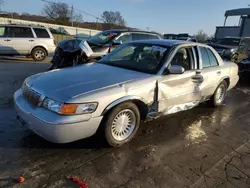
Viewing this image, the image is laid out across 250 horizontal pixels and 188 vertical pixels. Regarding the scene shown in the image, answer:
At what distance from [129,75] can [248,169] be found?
214 centimetres

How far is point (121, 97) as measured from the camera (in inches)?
133

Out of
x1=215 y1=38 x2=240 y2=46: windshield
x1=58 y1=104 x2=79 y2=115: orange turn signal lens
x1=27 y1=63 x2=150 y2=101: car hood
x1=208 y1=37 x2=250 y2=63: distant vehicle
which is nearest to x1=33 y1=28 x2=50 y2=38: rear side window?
x1=27 y1=63 x2=150 y2=101: car hood

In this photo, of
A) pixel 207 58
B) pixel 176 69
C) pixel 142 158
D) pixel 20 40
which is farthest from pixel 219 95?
pixel 20 40

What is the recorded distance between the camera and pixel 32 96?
3.34 metres

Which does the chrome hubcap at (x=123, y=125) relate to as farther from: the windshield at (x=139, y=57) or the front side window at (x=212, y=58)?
the front side window at (x=212, y=58)

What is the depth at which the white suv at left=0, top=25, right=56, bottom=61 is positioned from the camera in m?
11.6

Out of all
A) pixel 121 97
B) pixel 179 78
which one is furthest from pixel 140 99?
pixel 179 78

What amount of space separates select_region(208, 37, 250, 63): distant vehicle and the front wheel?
28.4 ft

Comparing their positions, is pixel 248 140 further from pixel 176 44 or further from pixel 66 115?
pixel 66 115

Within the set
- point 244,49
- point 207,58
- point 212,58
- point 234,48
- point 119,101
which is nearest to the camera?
point 119,101

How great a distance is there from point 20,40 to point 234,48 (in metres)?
11.9

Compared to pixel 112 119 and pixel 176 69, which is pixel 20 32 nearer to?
pixel 176 69

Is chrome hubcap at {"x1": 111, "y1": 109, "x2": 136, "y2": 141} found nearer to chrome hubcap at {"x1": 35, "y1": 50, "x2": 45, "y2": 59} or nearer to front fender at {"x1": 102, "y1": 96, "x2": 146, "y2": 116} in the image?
front fender at {"x1": 102, "y1": 96, "x2": 146, "y2": 116}

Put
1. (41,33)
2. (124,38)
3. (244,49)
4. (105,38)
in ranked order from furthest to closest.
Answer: (244,49), (41,33), (124,38), (105,38)
